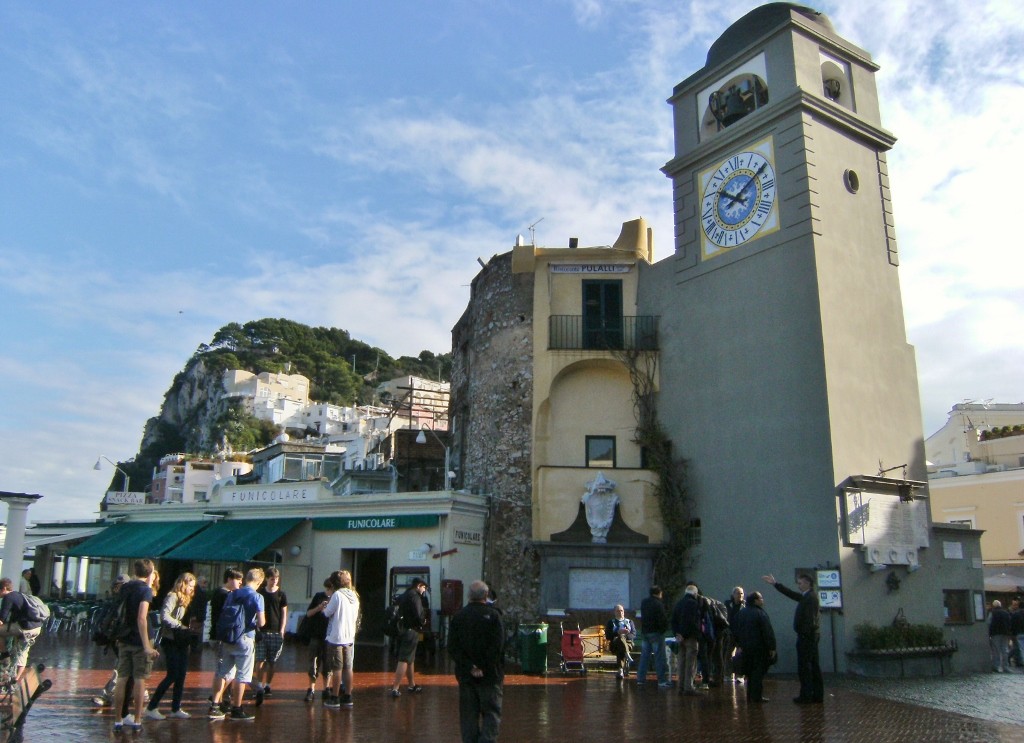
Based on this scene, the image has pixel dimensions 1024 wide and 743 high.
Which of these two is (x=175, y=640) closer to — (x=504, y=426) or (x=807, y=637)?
(x=807, y=637)

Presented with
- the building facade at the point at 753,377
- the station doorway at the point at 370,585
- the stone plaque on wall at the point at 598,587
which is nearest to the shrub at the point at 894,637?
the building facade at the point at 753,377

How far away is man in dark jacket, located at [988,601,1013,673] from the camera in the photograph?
18500 millimetres

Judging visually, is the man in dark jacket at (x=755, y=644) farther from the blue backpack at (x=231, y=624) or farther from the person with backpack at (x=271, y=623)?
the blue backpack at (x=231, y=624)

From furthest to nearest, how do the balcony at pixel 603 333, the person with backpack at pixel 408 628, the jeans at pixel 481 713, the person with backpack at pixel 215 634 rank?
the balcony at pixel 603 333, the person with backpack at pixel 408 628, the person with backpack at pixel 215 634, the jeans at pixel 481 713

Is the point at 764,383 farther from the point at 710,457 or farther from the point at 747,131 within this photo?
the point at 747,131

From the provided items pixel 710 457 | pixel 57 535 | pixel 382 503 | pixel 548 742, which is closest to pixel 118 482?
pixel 57 535

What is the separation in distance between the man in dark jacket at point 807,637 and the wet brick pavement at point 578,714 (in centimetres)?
30

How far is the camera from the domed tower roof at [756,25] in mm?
20938

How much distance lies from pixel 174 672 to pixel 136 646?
0.91m

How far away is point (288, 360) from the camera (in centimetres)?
12656

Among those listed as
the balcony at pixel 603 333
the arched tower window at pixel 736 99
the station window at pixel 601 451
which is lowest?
the station window at pixel 601 451

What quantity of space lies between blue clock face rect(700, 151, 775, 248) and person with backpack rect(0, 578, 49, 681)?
16569mm

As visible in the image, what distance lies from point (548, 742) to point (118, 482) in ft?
361

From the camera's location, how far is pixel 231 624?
389 inches
